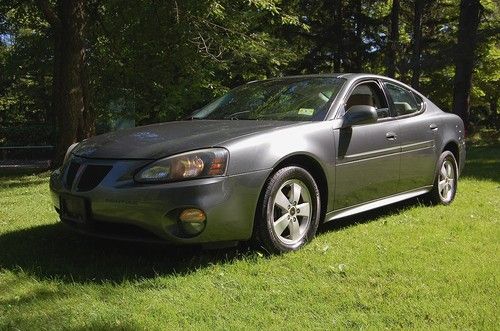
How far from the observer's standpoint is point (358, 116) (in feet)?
15.8

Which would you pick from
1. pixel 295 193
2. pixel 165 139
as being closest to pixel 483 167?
pixel 295 193

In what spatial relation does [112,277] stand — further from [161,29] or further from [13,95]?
[13,95]

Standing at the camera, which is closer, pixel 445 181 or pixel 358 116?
pixel 358 116

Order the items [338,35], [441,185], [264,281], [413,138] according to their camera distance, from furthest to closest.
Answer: [338,35] < [441,185] < [413,138] < [264,281]

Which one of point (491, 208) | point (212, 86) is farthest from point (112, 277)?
point (212, 86)

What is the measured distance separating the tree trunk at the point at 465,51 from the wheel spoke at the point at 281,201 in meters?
15.6

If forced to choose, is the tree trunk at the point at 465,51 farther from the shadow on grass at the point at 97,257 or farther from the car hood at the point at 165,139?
the shadow on grass at the point at 97,257

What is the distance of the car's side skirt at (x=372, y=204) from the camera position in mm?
4820

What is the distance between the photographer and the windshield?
490 centimetres

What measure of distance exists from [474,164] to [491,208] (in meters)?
6.07

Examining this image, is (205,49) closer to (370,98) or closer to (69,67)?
(69,67)

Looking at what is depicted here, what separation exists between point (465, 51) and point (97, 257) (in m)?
16.4

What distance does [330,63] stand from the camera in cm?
2575

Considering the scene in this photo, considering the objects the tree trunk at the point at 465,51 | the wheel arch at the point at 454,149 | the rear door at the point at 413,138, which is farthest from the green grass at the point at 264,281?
the tree trunk at the point at 465,51
